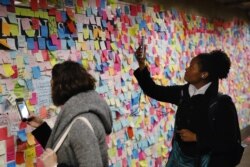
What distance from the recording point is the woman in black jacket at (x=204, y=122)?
176 cm

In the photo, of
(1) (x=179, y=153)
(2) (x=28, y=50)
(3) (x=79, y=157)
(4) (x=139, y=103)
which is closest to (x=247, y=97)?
(4) (x=139, y=103)

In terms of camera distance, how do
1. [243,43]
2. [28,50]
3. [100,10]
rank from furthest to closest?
[243,43]
[100,10]
[28,50]

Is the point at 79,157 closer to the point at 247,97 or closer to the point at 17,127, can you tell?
the point at 17,127

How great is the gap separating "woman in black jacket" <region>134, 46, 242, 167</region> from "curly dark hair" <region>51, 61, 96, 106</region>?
2.20 ft

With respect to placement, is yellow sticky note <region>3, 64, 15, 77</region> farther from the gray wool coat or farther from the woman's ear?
the woman's ear

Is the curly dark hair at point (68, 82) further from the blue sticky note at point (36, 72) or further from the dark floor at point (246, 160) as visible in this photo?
the dark floor at point (246, 160)

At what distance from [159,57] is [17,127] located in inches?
67.4

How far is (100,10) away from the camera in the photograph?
8.36ft

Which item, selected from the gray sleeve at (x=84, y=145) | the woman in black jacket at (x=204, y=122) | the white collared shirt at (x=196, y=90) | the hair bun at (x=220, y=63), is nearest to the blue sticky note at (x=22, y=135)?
the gray sleeve at (x=84, y=145)

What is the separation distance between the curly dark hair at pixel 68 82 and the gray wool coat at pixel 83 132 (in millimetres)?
34

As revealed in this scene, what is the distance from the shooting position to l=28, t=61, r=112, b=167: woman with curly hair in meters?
1.29

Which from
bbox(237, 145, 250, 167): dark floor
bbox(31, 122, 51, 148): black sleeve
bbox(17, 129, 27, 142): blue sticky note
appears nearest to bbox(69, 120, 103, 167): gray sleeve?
bbox(31, 122, 51, 148): black sleeve

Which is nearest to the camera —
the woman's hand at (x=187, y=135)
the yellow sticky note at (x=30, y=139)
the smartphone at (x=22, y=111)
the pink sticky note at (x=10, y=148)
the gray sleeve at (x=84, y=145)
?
the gray sleeve at (x=84, y=145)

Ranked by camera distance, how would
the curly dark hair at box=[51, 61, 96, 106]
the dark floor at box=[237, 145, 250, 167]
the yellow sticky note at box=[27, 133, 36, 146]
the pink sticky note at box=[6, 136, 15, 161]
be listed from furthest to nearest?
the dark floor at box=[237, 145, 250, 167]
the yellow sticky note at box=[27, 133, 36, 146]
the pink sticky note at box=[6, 136, 15, 161]
the curly dark hair at box=[51, 61, 96, 106]
